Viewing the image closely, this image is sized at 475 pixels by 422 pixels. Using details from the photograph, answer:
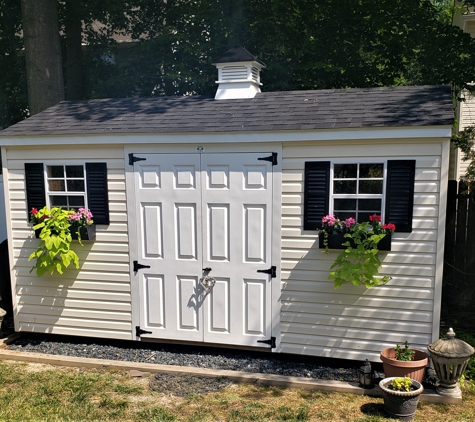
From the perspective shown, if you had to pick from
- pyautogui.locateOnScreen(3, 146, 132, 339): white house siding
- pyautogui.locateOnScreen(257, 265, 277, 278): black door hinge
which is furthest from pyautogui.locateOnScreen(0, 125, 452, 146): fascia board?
pyautogui.locateOnScreen(257, 265, 277, 278): black door hinge

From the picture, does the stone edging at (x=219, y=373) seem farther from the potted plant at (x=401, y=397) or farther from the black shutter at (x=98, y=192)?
the black shutter at (x=98, y=192)

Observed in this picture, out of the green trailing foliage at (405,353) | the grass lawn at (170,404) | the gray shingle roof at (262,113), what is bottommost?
the grass lawn at (170,404)

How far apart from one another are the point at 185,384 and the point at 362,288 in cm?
225

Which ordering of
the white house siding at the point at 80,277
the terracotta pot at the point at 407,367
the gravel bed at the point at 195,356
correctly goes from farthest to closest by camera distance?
the white house siding at the point at 80,277
the gravel bed at the point at 195,356
the terracotta pot at the point at 407,367

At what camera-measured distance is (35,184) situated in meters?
6.22

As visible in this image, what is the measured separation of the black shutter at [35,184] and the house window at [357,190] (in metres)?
3.72

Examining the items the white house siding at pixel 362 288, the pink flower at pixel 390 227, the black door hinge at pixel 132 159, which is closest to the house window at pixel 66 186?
the black door hinge at pixel 132 159

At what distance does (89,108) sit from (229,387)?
4.32 m

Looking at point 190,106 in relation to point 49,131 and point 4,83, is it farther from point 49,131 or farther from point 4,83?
point 4,83

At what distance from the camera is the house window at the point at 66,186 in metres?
6.14

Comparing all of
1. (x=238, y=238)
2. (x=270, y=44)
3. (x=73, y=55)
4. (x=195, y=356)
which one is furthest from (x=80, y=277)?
(x=73, y=55)

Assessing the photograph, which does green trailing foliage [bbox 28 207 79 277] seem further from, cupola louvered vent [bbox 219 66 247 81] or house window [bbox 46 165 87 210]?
cupola louvered vent [bbox 219 66 247 81]

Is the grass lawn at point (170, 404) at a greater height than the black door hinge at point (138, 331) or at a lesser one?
lesser

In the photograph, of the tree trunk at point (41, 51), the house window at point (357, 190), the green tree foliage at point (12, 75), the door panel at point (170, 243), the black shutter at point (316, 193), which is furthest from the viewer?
the green tree foliage at point (12, 75)
